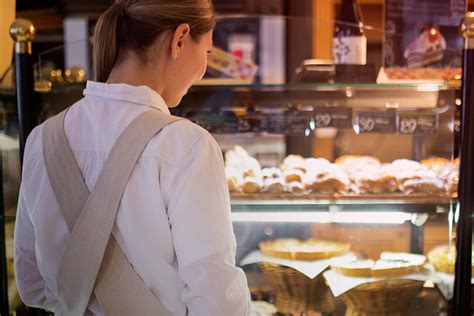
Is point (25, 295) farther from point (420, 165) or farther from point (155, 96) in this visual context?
point (420, 165)

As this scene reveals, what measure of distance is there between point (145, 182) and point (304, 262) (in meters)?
0.87

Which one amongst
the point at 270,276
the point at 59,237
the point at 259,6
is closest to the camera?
the point at 59,237

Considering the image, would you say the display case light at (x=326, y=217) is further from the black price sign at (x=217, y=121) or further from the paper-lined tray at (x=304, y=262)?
the black price sign at (x=217, y=121)

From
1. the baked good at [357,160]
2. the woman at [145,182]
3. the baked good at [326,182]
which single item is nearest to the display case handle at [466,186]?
the baked good at [326,182]

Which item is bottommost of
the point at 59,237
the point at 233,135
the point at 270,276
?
the point at 270,276

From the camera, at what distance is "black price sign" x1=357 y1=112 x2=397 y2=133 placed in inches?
66.9

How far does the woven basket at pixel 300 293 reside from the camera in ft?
5.61

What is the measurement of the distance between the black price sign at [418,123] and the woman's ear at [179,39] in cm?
88

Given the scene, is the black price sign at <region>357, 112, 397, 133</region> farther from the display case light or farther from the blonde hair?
the blonde hair

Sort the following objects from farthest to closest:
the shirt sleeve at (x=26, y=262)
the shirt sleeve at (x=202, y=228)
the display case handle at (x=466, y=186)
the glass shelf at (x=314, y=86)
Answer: the glass shelf at (x=314, y=86), the display case handle at (x=466, y=186), the shirt sleeve at (x=26, y=262), the shirt sleeve at (x=202, y=228)

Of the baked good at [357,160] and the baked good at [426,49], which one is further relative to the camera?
the baked good at [357,160]

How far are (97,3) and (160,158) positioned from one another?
2.60m

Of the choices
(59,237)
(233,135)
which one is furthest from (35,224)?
(233,135)

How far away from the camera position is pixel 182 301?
1.06 m
